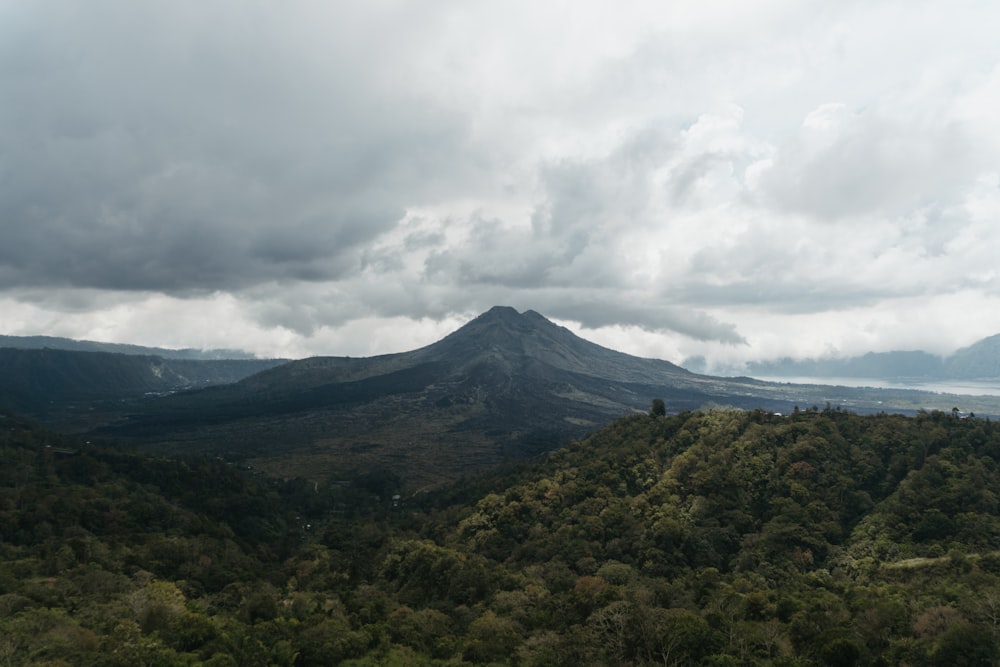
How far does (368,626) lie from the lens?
40.6 metres

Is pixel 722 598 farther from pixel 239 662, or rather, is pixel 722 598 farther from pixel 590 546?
pixel 239 662

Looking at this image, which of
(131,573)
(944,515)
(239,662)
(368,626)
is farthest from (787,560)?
(131,573)

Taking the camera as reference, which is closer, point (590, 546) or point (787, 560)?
point (787, 560)

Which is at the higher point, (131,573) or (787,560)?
(787,560)

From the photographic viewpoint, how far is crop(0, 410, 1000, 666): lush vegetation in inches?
1318

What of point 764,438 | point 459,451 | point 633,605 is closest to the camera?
point 633,605

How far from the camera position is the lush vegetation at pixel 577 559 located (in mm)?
33469

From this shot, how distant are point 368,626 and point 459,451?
129141 mm

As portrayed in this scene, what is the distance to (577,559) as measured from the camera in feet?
192

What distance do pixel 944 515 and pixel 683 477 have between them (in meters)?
25.8

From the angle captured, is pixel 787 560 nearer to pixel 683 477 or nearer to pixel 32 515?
pixel 683 477

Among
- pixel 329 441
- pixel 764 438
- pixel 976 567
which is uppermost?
pixel 764 438

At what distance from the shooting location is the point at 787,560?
51.9m

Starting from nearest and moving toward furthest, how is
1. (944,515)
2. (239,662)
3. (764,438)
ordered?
(239,662)
(944,515)
(764,438)
